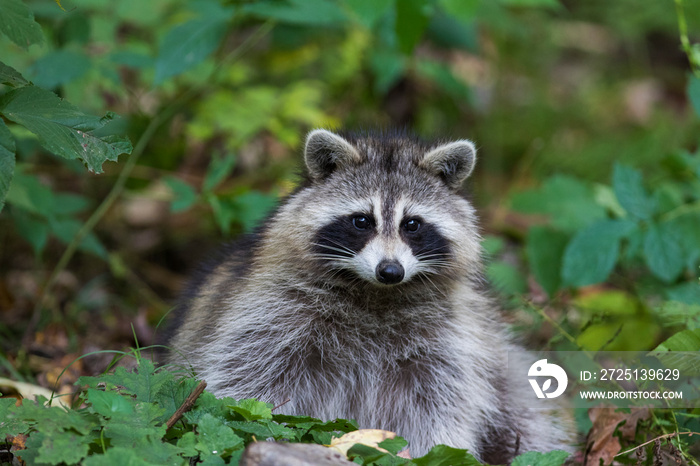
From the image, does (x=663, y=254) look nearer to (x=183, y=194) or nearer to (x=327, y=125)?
(x=327, y=125)

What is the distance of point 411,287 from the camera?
4133 millimetres

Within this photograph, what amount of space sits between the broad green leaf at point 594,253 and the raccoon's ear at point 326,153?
6.18 ft

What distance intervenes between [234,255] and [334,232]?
933 millimetres

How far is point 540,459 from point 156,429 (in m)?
1.70

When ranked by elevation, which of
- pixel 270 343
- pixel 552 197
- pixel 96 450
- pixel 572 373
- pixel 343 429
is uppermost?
pixel 552 197

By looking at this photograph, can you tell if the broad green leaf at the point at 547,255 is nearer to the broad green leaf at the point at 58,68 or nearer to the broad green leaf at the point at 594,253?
the broad green leaf at the point at 594,253

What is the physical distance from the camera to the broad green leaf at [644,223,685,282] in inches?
198

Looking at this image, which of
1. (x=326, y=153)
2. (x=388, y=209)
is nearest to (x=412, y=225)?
(x=388, y=209)

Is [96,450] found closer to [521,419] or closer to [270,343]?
[270,343]

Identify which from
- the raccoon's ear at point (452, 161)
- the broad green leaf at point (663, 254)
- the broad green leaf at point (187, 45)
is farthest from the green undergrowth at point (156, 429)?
the broad green leaf at point (187, 45)

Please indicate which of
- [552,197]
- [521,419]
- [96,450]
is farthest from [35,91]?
[552,197]

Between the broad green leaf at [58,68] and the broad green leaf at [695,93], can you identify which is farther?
the broad green leaf at [58,68]

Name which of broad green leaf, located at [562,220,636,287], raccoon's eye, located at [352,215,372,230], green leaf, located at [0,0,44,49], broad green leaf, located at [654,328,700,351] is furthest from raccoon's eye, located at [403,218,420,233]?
green leaf, located at [0,0,44,49]

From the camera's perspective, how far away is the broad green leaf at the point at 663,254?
16.5ft
